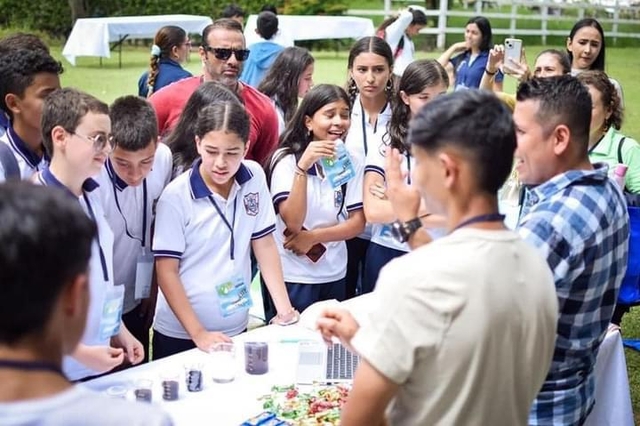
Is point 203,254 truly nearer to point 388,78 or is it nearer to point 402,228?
point 402,228

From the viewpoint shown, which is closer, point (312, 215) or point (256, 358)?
point (256, 358)

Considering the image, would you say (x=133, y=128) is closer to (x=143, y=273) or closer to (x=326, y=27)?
(x=143, y=273)

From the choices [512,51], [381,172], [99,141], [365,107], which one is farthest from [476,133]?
Result: [512,51]

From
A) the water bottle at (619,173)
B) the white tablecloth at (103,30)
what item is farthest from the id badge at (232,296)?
the white tablecloth at (103,30)

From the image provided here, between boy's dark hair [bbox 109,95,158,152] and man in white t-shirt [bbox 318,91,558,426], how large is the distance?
1.21 meters

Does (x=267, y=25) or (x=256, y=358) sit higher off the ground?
(x=267, y=25)

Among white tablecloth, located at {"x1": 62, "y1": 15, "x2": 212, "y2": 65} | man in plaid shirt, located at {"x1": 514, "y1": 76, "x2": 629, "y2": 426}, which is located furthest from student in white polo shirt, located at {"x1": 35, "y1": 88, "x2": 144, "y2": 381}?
white tablecloth, located at {"x1": 62, "y1": 15, "x2": 212, "y2": 65}

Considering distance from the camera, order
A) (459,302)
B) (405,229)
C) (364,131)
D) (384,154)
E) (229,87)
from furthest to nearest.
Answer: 1. (229,87)
2. (364,131)
3. (384,154)
4. (405,229)
5. (459,302)

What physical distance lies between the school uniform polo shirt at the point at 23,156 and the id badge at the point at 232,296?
67 cm

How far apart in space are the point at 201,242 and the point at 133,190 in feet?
1.06

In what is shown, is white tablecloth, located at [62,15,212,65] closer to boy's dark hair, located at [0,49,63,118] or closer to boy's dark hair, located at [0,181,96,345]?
boy's dark hair, located at [0,49,63,118]

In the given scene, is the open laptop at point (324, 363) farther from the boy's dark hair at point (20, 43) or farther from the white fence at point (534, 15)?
the white fence at point (534, 15)

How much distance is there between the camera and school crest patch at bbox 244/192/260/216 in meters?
2.43

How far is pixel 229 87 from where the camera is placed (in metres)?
3.55
